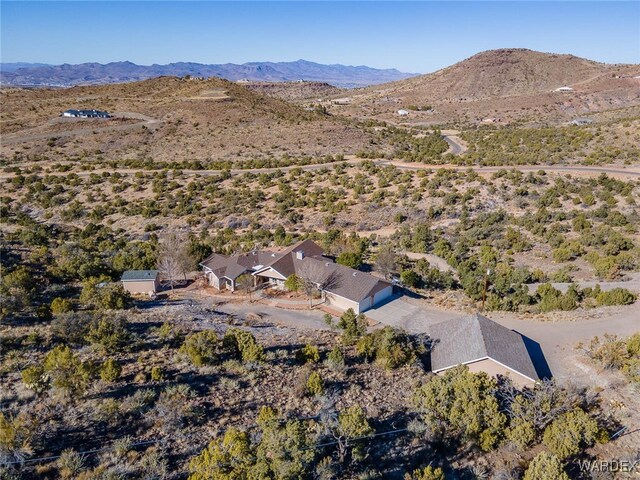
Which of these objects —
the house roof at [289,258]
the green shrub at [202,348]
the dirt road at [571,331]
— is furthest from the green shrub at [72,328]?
the dirt road at [571,331]

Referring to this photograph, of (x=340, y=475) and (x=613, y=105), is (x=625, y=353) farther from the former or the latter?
(x=613, y=105)

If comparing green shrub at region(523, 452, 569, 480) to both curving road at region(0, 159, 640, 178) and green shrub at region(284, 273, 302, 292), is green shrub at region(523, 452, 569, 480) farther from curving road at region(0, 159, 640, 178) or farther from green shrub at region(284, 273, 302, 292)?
curving road at region(0, 159, 640, 178)

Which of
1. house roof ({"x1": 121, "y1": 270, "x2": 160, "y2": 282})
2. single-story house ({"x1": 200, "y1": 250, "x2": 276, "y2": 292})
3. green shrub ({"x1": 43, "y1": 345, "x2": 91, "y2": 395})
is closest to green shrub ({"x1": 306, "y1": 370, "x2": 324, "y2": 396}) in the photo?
green shrub ({"x1": 43, "y1": 345, "x2": 91, "y2": 395})

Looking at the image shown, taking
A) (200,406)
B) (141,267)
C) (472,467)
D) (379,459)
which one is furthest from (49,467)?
(141,267)

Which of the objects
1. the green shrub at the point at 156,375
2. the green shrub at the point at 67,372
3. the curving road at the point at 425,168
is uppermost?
the curving road at the point at 425,168

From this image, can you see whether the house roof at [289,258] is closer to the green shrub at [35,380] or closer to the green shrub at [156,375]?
the green shrub at [156,375]

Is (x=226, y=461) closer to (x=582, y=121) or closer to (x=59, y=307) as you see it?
(x=59, y=307)
